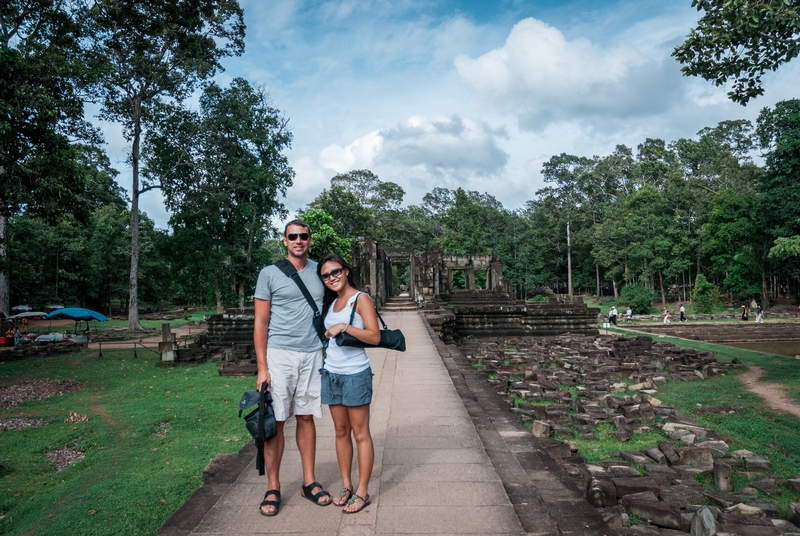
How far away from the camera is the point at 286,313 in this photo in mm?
2904

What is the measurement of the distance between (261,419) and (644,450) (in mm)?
4200

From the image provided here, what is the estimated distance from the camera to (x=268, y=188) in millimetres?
29172

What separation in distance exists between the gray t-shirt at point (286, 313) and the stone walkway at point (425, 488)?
0.94m

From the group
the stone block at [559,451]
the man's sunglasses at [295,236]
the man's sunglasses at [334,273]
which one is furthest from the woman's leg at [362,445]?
the stone block at [559,451]

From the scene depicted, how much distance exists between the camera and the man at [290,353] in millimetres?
2852

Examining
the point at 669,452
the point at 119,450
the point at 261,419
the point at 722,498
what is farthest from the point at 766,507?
the point at 119,450

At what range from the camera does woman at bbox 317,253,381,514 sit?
9.13 feet

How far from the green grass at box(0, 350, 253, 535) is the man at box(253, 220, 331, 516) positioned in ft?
4.90

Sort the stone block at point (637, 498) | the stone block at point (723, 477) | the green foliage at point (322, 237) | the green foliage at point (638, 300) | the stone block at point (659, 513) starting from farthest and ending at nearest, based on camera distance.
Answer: the green foliage at point (322, 237) → the green foliage at point (638, 300) → the stone block at point (723, 477) → the stone block at point (637, 498) → the stone block at point (659, 513)

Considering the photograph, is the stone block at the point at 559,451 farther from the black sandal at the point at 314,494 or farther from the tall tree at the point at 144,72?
the tall tree at the point at 144,72

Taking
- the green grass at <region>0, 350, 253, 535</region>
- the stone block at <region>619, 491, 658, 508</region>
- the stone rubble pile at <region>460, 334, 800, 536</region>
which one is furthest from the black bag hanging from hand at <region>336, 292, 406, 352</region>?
the green grass at <region>0, 350, 253, 535</region>

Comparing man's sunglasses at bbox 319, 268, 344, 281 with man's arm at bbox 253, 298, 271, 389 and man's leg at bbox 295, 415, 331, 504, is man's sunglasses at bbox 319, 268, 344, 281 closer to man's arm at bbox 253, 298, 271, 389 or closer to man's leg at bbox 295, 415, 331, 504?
man's arm at bbox 253, 298, 271, 389

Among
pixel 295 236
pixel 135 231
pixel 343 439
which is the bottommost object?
pixel 343 439

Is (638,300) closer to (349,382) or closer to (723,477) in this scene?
(723,477)
